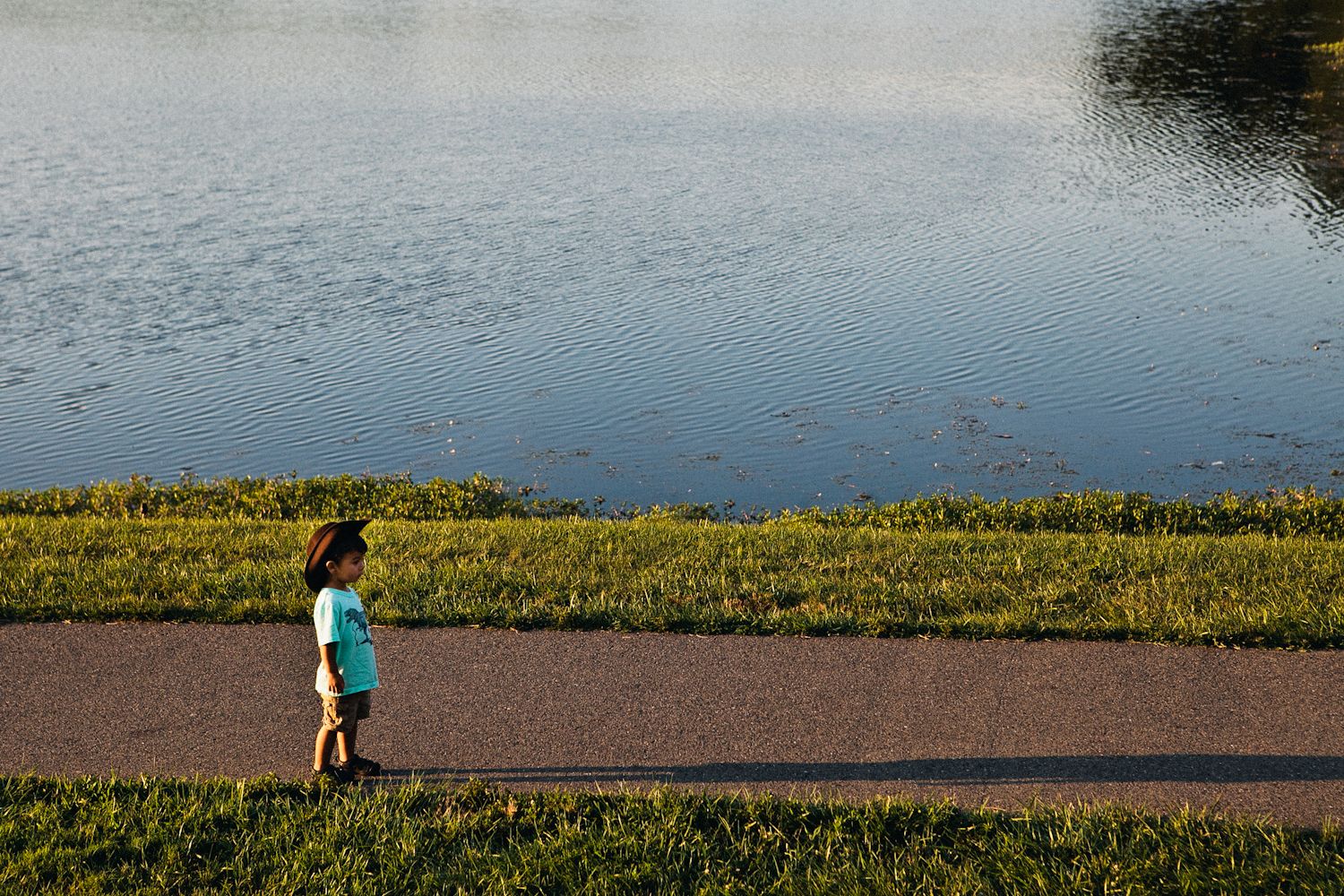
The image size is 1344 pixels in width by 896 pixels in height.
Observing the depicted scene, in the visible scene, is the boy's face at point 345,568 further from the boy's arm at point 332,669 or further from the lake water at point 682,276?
the lake water at point 682,276

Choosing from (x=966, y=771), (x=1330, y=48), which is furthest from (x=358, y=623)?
(x=1330, y=48)

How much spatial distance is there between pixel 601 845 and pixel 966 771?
Result: 178 centimetres

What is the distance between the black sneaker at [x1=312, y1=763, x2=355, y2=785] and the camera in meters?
6.20

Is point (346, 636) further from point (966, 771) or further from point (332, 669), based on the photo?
point (966, 771)

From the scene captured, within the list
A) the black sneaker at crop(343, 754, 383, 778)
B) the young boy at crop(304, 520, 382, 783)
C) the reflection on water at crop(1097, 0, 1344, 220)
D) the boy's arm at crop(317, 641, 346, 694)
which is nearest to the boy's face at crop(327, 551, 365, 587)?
the young boy at crop(304, 520, 382, 783)

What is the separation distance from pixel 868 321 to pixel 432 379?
6.60m

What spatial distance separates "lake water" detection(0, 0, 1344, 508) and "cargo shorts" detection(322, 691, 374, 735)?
26.2 feet

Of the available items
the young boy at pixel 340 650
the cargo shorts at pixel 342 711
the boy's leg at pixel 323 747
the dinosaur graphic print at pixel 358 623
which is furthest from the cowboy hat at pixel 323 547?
the boy's leg at pixel 323 747

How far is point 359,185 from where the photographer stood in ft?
92.4

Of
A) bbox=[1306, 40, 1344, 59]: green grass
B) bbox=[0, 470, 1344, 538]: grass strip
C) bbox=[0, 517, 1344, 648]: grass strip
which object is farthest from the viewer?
bbox=[1306, 40, 1344, 59]: green grass

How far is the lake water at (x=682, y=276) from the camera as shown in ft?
51.1

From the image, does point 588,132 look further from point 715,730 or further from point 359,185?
point 715,730

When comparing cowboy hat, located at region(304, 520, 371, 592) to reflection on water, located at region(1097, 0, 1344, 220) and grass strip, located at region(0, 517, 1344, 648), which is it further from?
reflection on water, located at region(1097, 0, 1344, 220)

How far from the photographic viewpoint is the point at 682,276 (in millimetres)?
22281
